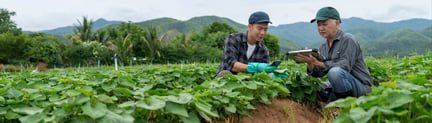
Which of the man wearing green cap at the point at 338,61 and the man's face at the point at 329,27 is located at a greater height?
the man's face at the point at 329,27

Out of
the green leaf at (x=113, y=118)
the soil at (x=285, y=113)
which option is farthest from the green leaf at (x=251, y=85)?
the green leaf at (x=113, y=118)

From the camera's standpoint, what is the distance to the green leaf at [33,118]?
2.14 meters

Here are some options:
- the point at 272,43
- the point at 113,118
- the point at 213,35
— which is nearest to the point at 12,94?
the point at 113,118

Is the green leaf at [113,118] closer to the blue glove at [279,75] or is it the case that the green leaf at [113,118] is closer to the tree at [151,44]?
the blue glove at [279,75]

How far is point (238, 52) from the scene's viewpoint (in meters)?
5.02

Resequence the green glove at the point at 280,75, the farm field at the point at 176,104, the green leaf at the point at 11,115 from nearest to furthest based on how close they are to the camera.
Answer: the farm field at the point at 176,104, the green leaf at the point at 11,115, the green glove at the point at 280,75

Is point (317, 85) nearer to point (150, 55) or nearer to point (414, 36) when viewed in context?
point (150, 55)

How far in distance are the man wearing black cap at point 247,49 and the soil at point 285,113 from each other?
421mm

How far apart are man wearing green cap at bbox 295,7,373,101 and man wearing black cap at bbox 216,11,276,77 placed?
2.10 feet

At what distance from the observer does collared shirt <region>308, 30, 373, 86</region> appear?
402 cm

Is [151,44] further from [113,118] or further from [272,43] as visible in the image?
[113,118]

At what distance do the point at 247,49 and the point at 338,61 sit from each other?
4.06 ft

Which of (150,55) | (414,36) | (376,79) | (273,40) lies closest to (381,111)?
(376,79)

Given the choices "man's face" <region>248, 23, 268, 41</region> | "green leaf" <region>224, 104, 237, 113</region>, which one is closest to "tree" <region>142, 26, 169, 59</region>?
"man's face" <region>248, 23, 268, 41</region>
